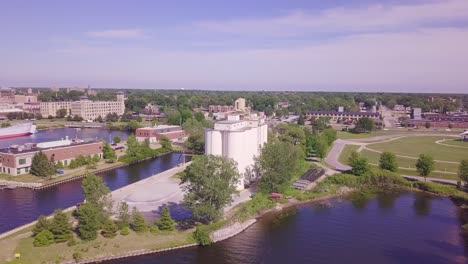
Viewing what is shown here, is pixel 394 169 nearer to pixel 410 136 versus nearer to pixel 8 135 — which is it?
pixel 410 136

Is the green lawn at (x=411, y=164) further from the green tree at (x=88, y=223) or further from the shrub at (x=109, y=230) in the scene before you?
the green tree at (x=88, y=223)

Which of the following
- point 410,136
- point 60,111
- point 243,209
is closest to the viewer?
point 243,209

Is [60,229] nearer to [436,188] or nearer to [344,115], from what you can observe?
[436,188]

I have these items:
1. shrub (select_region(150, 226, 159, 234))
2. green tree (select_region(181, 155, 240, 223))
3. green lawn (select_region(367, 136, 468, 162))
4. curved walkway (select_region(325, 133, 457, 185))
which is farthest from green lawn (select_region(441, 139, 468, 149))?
shrub (select_region(150, 226, 159, 234))

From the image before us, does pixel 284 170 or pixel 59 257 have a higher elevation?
pixel 284 170

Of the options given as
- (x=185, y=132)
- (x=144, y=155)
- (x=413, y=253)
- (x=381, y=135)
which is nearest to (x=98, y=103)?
(x=185, y=132)

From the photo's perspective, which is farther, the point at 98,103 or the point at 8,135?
the point at 98,103

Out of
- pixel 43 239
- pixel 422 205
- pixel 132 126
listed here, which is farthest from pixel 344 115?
pixel 43 239
